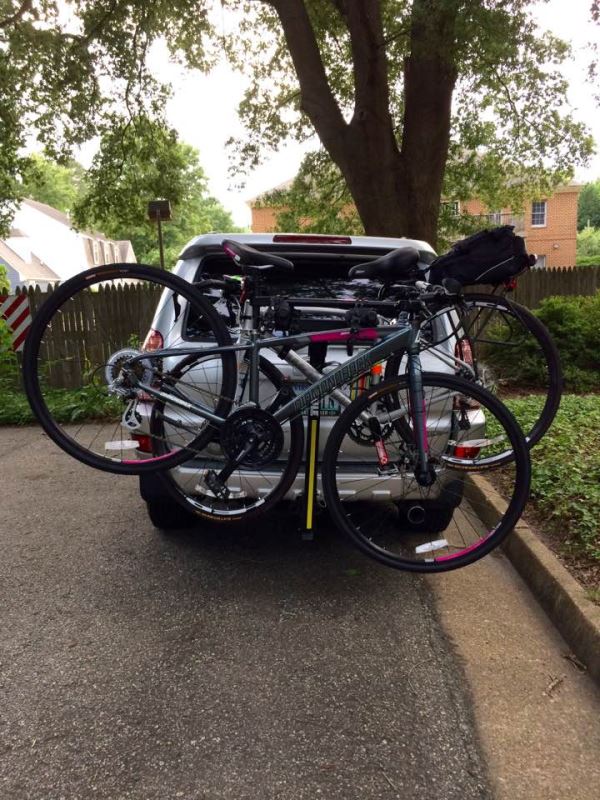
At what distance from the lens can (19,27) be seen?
36.1 feet

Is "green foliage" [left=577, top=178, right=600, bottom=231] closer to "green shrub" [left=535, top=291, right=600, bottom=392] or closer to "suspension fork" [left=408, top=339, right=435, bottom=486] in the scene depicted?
"green shrub" [left=535, top=291, right=600, bottom=392]

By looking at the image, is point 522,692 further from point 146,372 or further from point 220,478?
→ point 146,372

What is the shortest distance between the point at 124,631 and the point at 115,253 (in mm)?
52498

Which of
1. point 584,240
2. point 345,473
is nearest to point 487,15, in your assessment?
point 345,473

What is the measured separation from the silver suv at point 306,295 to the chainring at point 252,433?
0.18 m

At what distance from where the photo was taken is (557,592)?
3.02m

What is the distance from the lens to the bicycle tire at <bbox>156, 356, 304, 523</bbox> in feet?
9.78

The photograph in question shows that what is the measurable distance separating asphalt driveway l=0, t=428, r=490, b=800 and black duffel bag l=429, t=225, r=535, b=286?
170cm

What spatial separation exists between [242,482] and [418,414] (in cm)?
96

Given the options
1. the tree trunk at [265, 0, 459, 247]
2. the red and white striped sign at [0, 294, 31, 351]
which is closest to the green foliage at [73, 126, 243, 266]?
the tree trunk at [265, 0, 459, 247]

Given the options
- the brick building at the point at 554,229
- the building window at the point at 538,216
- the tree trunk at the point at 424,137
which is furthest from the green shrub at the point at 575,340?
the building window at the point at 538,216

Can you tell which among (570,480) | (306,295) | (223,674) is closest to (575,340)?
(570,480)

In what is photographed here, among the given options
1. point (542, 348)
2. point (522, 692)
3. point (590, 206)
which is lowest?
point (522, 692)

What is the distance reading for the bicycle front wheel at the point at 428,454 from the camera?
9.06 ft
